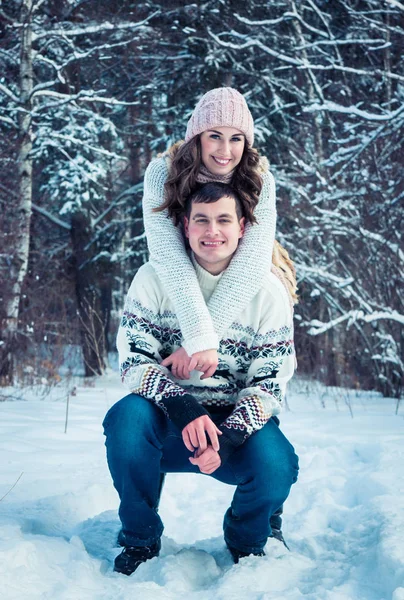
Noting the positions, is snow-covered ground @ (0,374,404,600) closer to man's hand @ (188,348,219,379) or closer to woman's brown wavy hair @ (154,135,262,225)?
man's hand @ (188,348,219,379)

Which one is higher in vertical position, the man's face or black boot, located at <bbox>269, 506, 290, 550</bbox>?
the man's face

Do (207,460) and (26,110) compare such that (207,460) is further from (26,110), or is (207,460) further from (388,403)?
(26,110)

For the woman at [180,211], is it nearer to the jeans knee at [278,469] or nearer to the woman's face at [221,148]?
the woman's face at [221,148]

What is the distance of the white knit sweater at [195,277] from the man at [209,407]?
0.18 feet

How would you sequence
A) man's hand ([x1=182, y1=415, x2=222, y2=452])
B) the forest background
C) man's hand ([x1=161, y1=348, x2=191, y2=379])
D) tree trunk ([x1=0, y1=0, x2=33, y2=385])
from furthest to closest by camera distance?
the forest background
tree trunk ([x1=0, y1=0, x2=33, y2=385])
man's hand ([x1=161, y1=348, x2=191, y2=379])
man's hand ([x1=182, y1=415, x2=222, y2=452])

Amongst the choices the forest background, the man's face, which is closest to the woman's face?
the man's face

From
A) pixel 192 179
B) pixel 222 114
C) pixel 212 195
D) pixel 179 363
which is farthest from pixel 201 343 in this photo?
pixel 222 114

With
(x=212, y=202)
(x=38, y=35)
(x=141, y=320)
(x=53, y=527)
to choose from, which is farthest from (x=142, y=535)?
(x=38, y=35)

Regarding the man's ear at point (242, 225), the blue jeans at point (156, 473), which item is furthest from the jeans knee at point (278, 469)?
the man's ear at point (242, 225)

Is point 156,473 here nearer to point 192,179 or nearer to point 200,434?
point 200,434

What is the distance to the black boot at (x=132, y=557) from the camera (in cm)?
208

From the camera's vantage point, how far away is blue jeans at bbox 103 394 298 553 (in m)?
2.13

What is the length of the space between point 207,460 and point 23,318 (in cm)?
742

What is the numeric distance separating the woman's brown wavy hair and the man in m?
0.07
